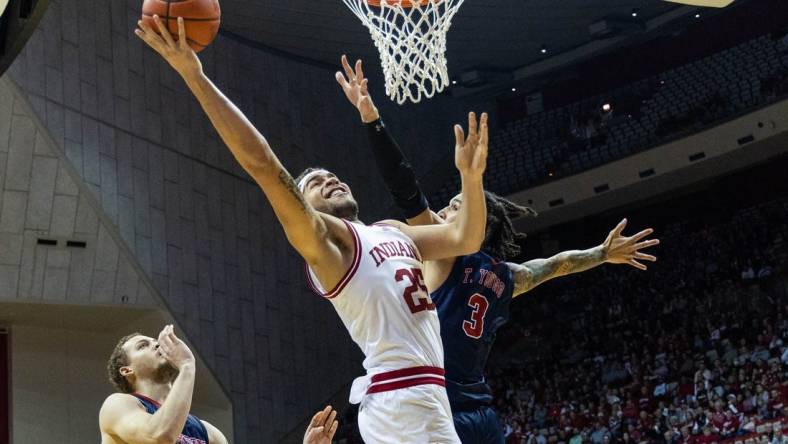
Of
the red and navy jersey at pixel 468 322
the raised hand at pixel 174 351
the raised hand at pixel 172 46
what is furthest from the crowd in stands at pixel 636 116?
the raised hand at pixel 172 46

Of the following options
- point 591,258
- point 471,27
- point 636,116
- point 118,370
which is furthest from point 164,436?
point 636,116

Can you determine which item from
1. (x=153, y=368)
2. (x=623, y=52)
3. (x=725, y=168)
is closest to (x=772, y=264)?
(x=725, y=168)

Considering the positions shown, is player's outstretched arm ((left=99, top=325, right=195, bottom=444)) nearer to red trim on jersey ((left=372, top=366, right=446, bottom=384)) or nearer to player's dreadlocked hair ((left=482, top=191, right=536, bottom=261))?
red trim on jersey ((left=372, top=366, right=446, bottom=384))

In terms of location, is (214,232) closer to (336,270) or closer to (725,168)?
(725,168)

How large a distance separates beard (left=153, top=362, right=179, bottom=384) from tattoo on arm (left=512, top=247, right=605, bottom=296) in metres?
1.91

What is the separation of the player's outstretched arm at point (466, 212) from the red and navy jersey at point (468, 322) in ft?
3.33

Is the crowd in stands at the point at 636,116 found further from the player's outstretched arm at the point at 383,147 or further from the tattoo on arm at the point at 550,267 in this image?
the player's outstretched arm at the point at 383,147

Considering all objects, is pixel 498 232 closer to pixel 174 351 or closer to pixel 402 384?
pixel 174 351

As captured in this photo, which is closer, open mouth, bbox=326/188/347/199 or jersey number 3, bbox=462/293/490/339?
open mouth, bbox=326/188/347/199

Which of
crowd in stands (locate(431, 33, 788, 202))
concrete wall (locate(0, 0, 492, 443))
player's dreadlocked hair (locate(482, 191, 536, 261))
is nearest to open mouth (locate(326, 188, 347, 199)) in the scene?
player's dreadlocked hair (locate(482, 191, 536, 261))

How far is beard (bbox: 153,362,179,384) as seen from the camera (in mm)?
4922

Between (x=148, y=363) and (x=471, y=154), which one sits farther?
(x=148, y=363)

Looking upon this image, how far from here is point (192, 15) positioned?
4172mm

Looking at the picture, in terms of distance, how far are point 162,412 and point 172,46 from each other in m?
1.61
